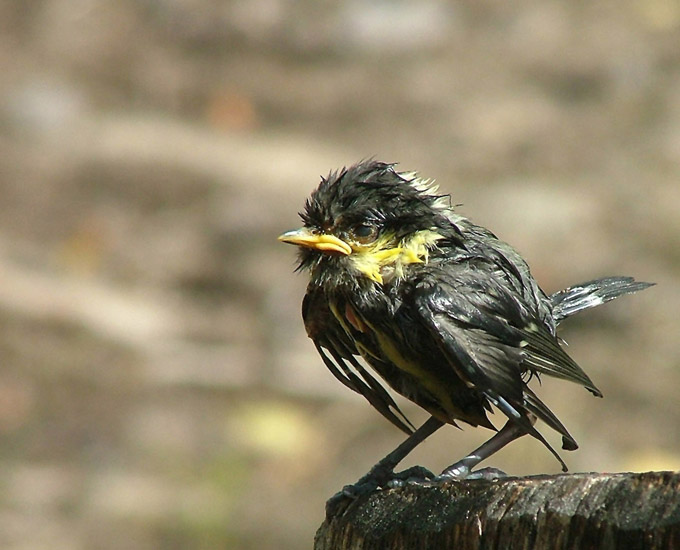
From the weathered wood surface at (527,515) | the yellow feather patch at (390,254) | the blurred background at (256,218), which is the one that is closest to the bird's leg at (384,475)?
the weathered wood surface at (527,515)

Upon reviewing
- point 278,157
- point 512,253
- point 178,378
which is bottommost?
point 512,253

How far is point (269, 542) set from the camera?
25.0 ft

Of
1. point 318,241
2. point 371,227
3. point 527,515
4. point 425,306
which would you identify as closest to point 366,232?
point 371,227

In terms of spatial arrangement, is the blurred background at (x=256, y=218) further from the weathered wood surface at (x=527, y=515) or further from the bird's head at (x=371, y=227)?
the weathered wood surface at (x=527, y=515)

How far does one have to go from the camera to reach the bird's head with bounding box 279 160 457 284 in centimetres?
366

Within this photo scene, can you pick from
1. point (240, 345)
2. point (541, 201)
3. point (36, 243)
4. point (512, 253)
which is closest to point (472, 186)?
point (541, 201)

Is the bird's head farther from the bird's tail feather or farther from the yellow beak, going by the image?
the bird's tail feather

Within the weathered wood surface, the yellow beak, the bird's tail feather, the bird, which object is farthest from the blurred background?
the weathered wood surface

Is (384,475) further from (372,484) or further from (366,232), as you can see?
(366,232)

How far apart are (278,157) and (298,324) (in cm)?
208

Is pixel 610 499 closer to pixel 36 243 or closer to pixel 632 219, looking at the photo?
pixel 632 219

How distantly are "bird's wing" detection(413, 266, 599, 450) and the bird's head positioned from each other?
0.13 metres

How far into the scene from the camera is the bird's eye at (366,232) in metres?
3.72

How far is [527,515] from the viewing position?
258 centimetres
